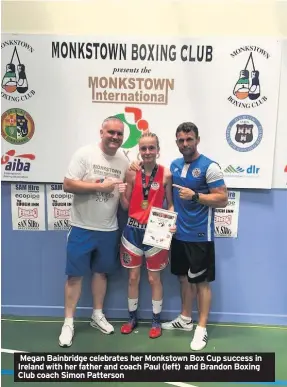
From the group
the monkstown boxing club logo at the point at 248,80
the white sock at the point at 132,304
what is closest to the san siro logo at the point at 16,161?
the white sock at the point at 132,304

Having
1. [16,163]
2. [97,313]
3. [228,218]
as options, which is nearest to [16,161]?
[16,163]

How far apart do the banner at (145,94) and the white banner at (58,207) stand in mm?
169

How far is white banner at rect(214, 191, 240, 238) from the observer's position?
283 centimetres

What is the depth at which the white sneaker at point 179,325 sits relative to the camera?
111 inches

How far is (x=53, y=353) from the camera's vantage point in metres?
2.48

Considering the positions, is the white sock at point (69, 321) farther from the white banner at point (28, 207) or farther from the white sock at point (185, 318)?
the white sock at point (185, 318)

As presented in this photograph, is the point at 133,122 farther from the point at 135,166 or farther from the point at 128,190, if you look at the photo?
the point at 128,190

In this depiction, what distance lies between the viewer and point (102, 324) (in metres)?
2.80

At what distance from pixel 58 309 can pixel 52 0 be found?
2214 millimetres

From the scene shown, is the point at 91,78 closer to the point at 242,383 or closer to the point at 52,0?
the point at 52,0

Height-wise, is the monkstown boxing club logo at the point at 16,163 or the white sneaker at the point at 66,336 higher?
the monkstown boxing club logo at the point at 16,163

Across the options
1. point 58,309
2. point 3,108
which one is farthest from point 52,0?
point 58,309

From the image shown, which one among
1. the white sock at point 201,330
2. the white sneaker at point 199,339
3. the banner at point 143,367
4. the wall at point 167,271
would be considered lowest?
the banner at point 143,367

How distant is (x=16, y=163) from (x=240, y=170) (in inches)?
62.8
